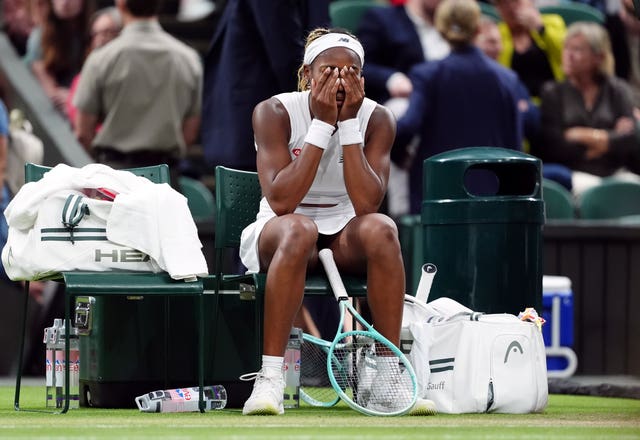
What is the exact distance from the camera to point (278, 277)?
203 inches

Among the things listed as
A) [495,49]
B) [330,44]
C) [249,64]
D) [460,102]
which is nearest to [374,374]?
[330,44]

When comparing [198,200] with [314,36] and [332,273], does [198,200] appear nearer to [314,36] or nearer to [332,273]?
[314,36]

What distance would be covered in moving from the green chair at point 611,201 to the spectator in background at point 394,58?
119 cm

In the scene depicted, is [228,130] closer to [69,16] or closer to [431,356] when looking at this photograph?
[431,356]

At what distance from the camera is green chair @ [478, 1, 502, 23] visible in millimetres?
10227

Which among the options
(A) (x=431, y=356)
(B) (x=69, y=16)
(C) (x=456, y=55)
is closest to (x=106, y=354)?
(A) (x=431, y=356)

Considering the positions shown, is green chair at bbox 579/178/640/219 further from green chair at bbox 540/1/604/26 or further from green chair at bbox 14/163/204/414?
green chair at bbox 14/163/204/414

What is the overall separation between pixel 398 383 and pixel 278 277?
542 millimetres

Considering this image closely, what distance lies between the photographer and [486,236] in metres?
6.28

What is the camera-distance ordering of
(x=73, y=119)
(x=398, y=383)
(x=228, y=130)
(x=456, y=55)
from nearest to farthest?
(x=398, y=383)
(x=228, y=130)
(x=456, y=55)
(x=73, y=119)

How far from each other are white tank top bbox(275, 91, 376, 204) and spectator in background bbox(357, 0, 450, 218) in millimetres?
3329

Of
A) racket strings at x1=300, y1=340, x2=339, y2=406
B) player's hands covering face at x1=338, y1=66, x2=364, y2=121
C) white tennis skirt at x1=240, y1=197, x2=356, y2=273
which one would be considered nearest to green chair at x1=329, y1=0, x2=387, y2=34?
racket strings at x1=300, y1=340, x2=339, y2=406

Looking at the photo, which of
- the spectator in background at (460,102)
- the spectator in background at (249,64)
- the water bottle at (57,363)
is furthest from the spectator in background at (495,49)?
the water bottle at (57,363)

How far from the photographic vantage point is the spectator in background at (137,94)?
8.20 meters
